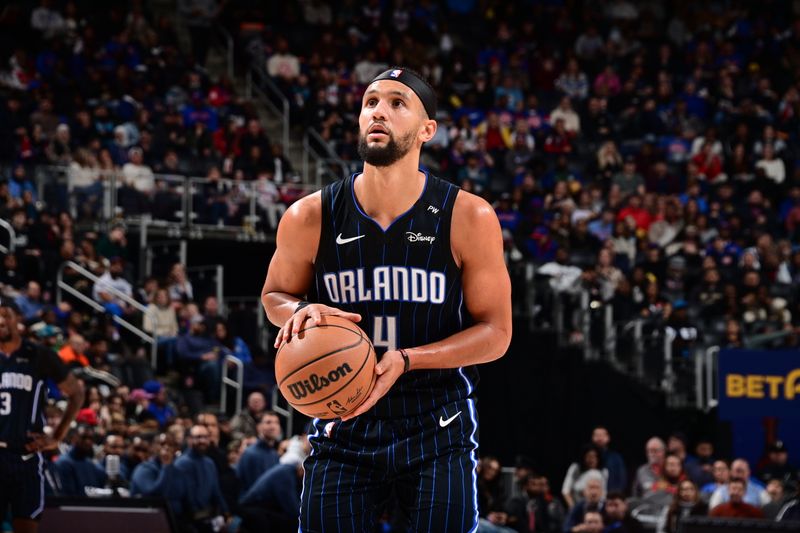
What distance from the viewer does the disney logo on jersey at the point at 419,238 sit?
5293 mm

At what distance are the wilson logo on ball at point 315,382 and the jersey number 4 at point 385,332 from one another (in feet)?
1.52

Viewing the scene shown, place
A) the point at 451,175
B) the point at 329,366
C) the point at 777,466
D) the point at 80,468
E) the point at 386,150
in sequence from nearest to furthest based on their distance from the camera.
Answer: the point at 329,366 < the point at 386,150 < the point at 80,468 < the point at 777,466 < the point at 451,175

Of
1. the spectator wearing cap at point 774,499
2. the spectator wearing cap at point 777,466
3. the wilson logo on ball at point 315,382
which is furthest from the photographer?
the spectator wearing cap at point 777,466

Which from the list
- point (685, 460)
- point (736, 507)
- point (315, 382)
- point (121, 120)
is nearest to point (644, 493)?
point (685, 460)

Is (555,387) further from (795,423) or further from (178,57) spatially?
(178,57)

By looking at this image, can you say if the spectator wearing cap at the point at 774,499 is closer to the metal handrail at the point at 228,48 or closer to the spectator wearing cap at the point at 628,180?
the spectator wearing cap at the point at 628,180

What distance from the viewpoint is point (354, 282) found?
5.28 metres

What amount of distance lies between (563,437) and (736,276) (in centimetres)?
377

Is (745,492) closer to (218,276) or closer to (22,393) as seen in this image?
(22,393)

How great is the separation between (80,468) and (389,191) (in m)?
8.33

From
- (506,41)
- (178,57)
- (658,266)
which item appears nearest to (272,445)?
(658,266)

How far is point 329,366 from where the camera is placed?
4.79 meters

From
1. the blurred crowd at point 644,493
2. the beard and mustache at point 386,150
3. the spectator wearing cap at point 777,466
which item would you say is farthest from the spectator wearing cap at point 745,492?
the beard and mustache at point 386,150

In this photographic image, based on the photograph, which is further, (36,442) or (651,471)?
(651,471)
